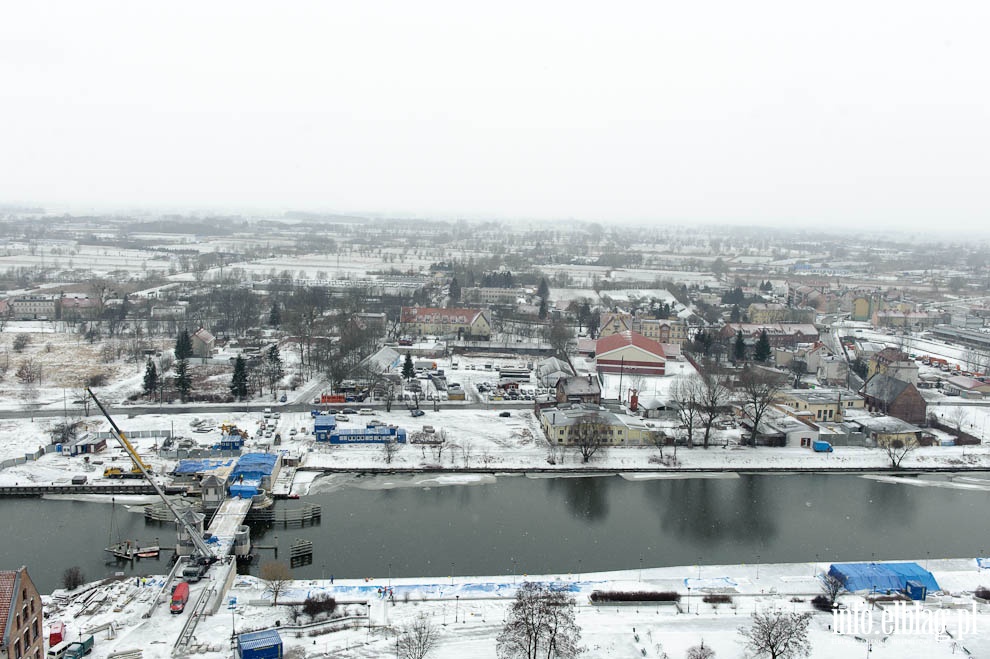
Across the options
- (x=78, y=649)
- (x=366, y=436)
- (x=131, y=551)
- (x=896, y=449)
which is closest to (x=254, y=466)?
(x=366, y=436)

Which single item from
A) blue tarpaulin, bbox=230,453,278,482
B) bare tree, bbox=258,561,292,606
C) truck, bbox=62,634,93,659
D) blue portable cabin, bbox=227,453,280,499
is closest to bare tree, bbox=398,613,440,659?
bare tree, bbox=258,561,292,606

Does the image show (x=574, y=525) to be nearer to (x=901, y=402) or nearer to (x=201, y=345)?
(x=901, y=402)

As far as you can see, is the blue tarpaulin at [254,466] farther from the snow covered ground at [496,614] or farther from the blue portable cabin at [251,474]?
the snow covered ground at [496,614]

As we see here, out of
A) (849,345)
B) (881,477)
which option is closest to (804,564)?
(881,477)

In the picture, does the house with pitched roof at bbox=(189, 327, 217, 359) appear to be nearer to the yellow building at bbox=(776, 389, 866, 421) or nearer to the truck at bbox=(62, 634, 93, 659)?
the truck at bbox=(62, 634, 93, 659)

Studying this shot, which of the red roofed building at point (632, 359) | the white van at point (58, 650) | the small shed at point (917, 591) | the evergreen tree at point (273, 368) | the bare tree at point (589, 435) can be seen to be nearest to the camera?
the white van at point (58, 650)

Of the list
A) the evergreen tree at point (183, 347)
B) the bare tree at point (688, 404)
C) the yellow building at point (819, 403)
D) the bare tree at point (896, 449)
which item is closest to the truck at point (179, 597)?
the bare tree at point (688, 404)
